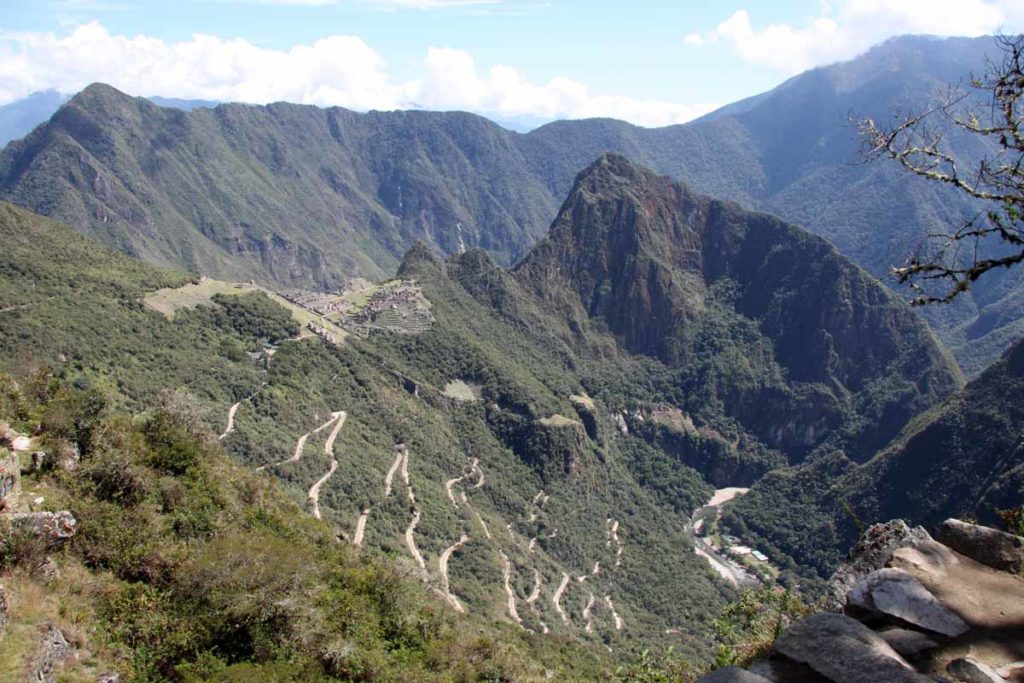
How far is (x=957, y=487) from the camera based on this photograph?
95.0 metres

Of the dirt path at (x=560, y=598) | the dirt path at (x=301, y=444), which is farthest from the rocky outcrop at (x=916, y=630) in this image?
the dirt path at (x=560, y=598)

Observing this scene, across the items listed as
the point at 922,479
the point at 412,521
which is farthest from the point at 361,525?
the point at 922,479

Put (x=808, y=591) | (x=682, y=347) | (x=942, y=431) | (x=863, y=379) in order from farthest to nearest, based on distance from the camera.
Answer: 1. (x=682, y=347)
2. (x=863, y=379)
3. (x=942, y=431)
4. (x=808, y=591)

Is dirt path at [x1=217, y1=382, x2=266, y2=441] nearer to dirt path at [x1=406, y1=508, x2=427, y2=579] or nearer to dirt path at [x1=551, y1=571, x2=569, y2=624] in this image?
dirt path at [x1=406, y1=508, x2=427, y2=579]

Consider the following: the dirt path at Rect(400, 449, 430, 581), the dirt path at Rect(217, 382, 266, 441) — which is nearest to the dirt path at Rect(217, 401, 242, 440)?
the dirt path at Rect(217, 382, 266, 441)

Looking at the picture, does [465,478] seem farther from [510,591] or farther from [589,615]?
[510,591]

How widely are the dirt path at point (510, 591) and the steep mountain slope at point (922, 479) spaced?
4792 cm

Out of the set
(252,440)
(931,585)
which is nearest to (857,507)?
(252,440)

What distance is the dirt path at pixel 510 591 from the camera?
60.5m

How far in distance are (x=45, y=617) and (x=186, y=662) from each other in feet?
11.9

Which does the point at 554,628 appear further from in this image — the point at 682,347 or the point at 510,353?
the point at 682,347

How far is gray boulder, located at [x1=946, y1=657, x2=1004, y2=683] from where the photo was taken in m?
8.62

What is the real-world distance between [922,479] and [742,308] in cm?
8580

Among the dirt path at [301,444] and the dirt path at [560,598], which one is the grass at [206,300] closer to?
the dirt path at [301,444]
